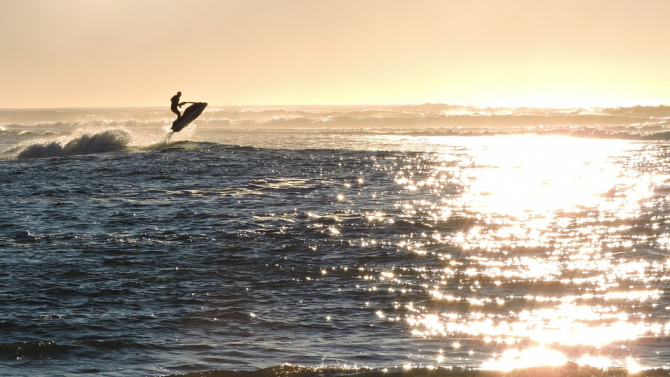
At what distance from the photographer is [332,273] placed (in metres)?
13.2

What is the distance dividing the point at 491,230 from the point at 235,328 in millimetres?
8394

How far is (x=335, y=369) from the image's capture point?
334 inches

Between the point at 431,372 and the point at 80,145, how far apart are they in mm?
37089

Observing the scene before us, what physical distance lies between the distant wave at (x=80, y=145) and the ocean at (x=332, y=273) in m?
11.8

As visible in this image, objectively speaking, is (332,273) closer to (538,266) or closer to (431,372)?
(538,266)

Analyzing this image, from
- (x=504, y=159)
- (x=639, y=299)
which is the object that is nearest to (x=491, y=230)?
(x=639, y=299)

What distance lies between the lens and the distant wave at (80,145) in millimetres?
40312

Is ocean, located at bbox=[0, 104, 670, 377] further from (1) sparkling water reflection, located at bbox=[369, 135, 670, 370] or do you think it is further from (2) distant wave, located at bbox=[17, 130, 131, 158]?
(2) distant wave, located at bbox=[17, 130, 131, 158]

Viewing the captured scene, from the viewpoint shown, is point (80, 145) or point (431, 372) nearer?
point (431, 372)

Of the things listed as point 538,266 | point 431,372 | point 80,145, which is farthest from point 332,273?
point 80,145

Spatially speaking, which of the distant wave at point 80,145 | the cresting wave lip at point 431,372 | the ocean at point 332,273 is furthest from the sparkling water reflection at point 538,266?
the distant wave at point 80,145

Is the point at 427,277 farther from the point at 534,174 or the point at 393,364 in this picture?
the point at 534,174

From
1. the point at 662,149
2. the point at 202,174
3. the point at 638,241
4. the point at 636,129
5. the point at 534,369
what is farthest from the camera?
the point at 636,129

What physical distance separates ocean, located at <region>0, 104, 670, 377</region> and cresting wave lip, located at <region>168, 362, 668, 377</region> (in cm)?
4
